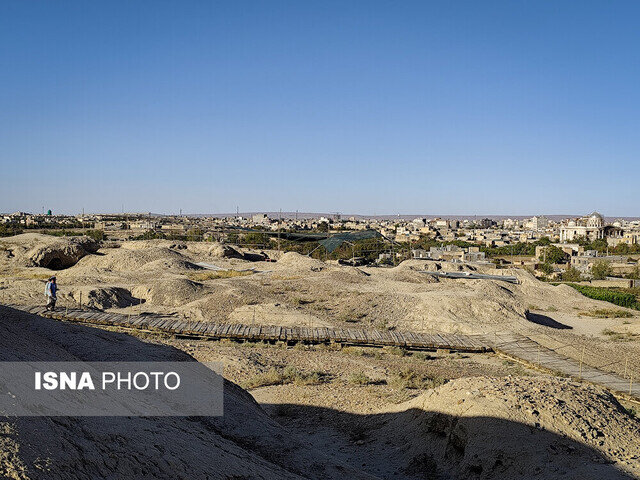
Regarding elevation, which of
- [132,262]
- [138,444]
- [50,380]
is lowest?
[132,262]

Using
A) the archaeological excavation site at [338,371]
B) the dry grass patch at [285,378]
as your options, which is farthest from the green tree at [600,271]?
the dry grass patch at [285,378]

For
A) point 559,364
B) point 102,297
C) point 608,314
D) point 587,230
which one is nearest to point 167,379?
point 559,364

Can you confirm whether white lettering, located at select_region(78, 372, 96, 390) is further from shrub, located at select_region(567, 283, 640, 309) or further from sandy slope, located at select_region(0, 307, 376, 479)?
shrub, located at select_region(567, 283, 640, 309)

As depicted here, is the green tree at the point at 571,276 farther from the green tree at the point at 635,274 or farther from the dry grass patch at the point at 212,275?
the dry grass patch at the point at 212,275

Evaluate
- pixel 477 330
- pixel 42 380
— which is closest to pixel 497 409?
pixel 42 380

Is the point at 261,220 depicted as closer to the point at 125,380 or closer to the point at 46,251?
the point at 46,251

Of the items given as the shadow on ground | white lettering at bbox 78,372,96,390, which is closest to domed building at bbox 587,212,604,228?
the shadow on ground
